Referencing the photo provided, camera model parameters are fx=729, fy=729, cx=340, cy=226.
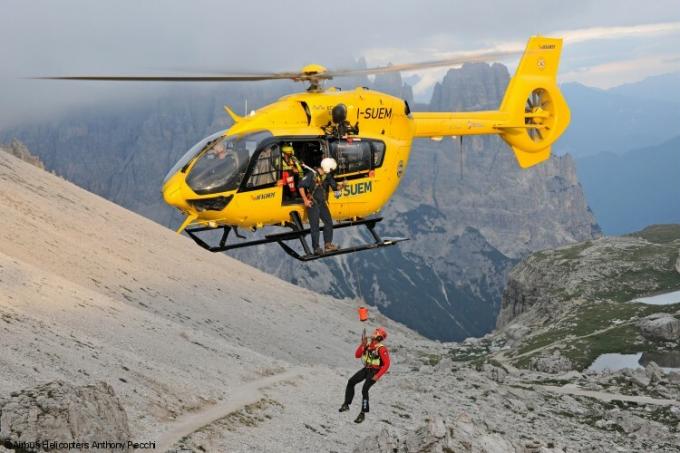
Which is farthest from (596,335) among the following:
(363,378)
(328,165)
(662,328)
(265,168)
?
(265,168)

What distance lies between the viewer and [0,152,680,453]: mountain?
101 feet

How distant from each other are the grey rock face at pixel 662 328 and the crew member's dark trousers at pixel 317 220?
72.1 metres

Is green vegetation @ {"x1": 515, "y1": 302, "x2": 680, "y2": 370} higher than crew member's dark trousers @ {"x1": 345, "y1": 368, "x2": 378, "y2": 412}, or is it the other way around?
crew member's dark trousers @ {"x1": 345, "y1": 368, "x2": 378, "y2": 412}

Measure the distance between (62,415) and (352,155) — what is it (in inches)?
511

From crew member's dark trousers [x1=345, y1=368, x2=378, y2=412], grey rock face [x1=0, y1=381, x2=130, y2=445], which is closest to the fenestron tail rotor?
crew member's dark trousers [x1=345, y1=368, x2=378, y2=412]

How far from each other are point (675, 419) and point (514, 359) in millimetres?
34552

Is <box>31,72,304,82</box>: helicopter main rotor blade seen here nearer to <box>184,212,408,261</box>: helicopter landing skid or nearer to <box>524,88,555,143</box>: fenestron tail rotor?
<box>184,212,408,261</box>: helicopter landing skid

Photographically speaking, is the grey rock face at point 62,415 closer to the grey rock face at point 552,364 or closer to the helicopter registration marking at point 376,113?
the helicopter registration marking at point 376,113

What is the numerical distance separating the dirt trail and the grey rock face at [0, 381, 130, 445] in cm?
292

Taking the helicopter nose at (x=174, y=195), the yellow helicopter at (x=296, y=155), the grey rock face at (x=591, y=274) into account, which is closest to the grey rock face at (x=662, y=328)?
the grey rock face at (x=591, y=274)

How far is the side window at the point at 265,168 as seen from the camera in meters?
20.9

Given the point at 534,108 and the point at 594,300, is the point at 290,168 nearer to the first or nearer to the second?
the point at 534,108

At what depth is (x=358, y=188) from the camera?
2353 cm

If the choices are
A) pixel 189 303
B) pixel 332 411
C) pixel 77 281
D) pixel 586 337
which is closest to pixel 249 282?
pixel 189 303
